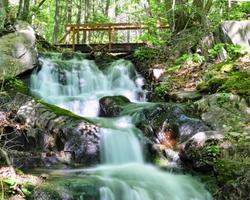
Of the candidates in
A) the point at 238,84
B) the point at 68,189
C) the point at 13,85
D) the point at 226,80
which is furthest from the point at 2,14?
the point at 68,189

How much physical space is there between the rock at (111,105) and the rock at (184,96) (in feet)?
3.97

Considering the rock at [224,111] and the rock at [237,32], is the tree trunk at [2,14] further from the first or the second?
the rock at [237,32]

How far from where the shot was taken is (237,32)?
36.5ft

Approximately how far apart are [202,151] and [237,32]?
5.38 metres

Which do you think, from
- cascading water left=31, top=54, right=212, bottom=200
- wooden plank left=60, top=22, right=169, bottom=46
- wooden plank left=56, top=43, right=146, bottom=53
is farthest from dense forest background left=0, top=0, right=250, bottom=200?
wooden plank left=60, top=22, right=169, bottom=46

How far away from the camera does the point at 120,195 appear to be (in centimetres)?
582

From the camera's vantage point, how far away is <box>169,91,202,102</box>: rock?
9641mm

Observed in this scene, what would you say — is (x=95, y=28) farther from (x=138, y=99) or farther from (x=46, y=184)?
(x=46, y=184)

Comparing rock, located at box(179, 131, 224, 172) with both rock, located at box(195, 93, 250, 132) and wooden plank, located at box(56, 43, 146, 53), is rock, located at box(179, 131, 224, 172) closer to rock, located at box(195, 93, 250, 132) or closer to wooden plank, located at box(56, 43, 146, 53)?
rock, located at box(195, 93, 250, 132)

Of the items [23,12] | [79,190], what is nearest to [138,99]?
[23,12]

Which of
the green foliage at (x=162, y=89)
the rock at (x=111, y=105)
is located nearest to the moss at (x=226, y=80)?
the green foliage at (x=162, y=89)

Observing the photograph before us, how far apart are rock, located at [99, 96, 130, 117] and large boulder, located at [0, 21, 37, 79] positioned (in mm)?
2243

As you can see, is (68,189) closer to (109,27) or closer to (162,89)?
(162,89)

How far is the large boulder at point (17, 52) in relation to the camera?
32.4 feet
